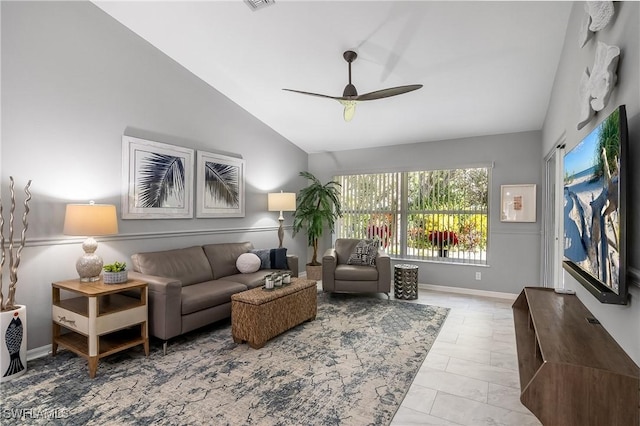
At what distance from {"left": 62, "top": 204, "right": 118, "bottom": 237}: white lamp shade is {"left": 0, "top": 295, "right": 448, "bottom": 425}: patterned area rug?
1069 mm

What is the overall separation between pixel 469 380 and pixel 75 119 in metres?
Result: 4.04

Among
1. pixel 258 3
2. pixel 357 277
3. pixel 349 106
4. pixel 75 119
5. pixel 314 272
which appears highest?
pixel 258 3

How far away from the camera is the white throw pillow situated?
4113mm

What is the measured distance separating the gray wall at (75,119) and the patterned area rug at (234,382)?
807 millimetres

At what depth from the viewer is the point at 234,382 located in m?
2.34

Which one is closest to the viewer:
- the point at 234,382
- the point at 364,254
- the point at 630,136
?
the point at 630,136

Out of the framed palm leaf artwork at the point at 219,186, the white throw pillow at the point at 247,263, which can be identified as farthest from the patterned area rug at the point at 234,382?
the framed palm leaf artwork at the point at 219,186

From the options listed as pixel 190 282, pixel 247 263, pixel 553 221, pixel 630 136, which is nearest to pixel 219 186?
pixel 247 263

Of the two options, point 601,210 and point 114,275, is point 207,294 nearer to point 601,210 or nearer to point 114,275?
point 114,275

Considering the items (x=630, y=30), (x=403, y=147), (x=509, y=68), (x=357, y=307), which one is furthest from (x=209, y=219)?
(x=630, y=30)

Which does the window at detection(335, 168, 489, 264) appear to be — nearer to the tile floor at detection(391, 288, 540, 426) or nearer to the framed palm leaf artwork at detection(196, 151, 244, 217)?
the tile floor at detection(391, 288, 540, 426)

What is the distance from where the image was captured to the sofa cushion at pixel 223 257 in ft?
13.0

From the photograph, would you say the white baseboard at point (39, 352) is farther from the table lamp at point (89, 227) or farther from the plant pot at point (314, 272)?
the plant pot at point (314, 272)

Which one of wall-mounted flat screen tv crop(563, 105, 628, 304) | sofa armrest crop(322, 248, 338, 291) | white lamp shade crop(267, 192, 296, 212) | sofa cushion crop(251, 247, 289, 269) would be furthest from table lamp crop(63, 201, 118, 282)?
wall-mounted flat screen tv crop(563, 105, 628, 304)
